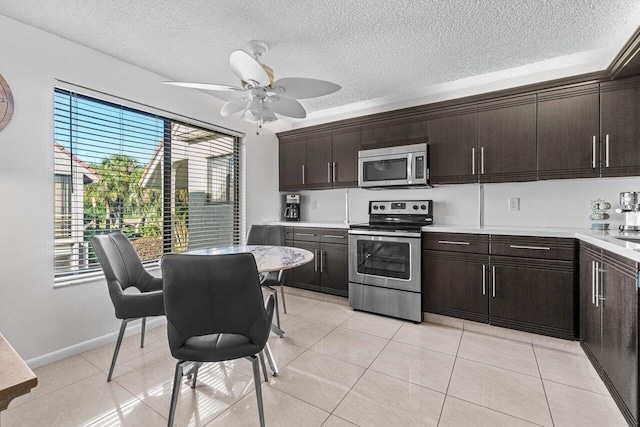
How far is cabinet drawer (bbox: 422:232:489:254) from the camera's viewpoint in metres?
2.70

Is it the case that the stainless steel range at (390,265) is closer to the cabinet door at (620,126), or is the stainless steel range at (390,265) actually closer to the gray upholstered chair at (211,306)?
the cabinet door at (620,126)

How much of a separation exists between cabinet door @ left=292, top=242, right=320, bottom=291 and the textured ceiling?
78.9 inches

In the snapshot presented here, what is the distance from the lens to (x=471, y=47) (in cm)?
240

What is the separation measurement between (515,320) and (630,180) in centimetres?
159

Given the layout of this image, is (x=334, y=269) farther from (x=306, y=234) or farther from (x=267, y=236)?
(x=267, y=236)

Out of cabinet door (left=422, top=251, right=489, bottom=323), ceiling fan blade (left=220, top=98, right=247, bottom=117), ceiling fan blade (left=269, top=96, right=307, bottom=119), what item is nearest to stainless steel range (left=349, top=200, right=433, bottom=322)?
cabinet door (left=422, top=251, right=489, bottom=323)

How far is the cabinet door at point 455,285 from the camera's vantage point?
2703mm

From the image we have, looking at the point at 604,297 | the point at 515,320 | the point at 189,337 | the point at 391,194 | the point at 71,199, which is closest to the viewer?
the point at 189,337

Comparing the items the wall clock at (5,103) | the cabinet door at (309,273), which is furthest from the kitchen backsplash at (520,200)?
the wall clock at (5,103)

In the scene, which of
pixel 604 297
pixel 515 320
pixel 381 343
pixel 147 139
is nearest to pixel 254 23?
pixel 147 139

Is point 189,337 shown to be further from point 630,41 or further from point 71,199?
point 630,41

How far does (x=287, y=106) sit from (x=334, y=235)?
1814 millimetres

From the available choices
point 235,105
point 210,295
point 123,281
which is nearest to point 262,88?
point 235,105

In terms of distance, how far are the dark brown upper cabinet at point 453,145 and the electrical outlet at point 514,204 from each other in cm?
46
